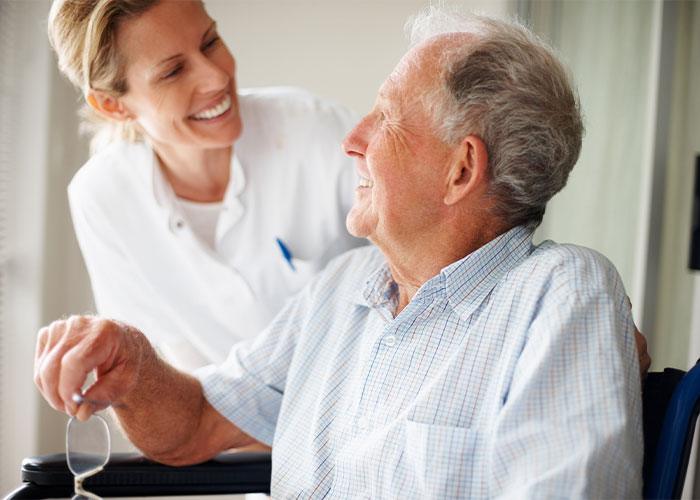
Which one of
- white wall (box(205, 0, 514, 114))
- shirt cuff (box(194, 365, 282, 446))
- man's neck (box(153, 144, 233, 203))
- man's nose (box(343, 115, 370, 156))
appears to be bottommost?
shirt cuff (box(194, 365, 282, 446))

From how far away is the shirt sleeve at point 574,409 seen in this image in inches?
39.2

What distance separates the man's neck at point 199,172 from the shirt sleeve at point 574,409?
111 cm

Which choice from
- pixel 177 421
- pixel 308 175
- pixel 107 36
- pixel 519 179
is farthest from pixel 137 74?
pixel 519 179

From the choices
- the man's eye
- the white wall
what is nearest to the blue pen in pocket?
the man's eye

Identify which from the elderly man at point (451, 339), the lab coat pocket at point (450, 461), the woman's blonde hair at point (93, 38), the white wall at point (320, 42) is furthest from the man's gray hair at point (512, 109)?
the white wall at point (320, 42)

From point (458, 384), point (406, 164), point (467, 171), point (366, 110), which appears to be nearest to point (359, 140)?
point (406, 164)

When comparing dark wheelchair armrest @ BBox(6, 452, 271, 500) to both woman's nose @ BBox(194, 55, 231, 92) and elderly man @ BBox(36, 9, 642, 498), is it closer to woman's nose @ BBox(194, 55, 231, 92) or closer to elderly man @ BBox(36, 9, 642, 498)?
elderly man @ BBox(36, 9, 642, 498)

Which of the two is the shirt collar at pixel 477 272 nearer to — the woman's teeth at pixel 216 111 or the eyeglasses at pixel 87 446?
the eyeglasses at pixel 87 446

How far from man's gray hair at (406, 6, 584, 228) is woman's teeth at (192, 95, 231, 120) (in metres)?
0.68

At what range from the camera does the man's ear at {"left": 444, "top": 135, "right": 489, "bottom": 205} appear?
4.20 feet

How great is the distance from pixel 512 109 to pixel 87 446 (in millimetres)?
1002

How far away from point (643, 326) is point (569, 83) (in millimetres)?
1021

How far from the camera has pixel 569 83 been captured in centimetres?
133

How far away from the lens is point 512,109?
4.13 feet
